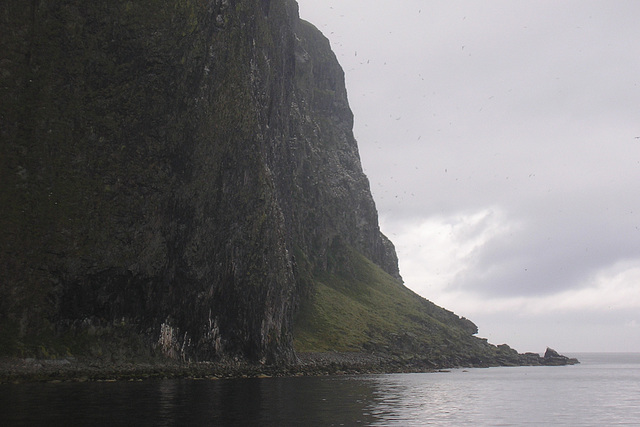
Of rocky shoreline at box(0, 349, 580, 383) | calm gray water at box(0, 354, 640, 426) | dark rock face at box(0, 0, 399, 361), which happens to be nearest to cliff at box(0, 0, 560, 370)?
dark rock face at box(0, 0, 399, 361)

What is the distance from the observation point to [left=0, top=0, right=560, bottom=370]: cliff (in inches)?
4129

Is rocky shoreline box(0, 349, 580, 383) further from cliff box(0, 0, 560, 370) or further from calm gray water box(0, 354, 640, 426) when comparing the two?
calm gray water box(0, 354, 640, 426)

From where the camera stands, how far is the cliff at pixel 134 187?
10488cm

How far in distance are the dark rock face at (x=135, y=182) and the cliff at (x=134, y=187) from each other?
25 cm

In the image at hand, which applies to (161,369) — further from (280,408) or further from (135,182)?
(280,408)

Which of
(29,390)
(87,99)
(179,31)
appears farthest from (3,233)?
(179,31)

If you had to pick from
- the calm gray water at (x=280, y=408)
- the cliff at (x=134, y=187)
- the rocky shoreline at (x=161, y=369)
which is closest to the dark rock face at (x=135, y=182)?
the cliff at (x=134, y=187)

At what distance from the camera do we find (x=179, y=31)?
423 ft

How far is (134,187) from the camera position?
117125 mm

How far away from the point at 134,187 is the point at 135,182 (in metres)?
1.04

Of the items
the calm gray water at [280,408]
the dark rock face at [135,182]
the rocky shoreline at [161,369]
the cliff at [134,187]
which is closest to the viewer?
the calm gray water at [280,408]

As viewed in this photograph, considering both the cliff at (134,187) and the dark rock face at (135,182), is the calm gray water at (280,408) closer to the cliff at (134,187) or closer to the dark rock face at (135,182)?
the cliff at (134,187)

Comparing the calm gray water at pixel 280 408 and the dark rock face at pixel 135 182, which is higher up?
the dark rock face at pixel 135 182

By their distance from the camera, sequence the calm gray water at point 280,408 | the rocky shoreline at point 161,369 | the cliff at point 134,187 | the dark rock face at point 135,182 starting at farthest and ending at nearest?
the dark rock face at point 135,182
the cliff at point 134,187
the rocky shoreline at point 161,369
the calm gray water at point 280,408
